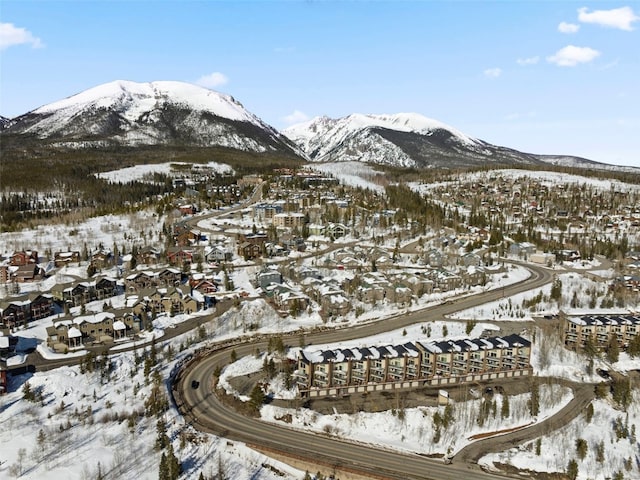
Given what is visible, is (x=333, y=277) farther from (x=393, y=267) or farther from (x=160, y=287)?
(x=160, y=287)

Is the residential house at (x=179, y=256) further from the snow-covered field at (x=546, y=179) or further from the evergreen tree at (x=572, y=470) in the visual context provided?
the snow-covered field at (x=546, y=179)

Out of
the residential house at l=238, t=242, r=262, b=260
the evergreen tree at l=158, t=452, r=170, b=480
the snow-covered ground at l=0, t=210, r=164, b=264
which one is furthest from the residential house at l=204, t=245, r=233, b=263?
the evergreen tree at l=158, t=452, r=170, b=480

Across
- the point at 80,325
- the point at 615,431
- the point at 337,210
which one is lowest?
the point at 615,431

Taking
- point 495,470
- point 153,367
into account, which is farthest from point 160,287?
point 495,470

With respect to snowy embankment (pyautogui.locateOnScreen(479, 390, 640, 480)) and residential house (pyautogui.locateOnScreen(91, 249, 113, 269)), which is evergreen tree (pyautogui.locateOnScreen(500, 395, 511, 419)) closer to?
snowy embankment (pyautogui.locateOnScreen(479, 390, 640, 480))

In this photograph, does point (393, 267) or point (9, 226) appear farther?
point (9, 226)

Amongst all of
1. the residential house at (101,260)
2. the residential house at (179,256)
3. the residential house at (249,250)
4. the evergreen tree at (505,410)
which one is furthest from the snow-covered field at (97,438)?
the residential house at (249,250)

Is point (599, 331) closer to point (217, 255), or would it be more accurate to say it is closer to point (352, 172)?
point (217, 255)
